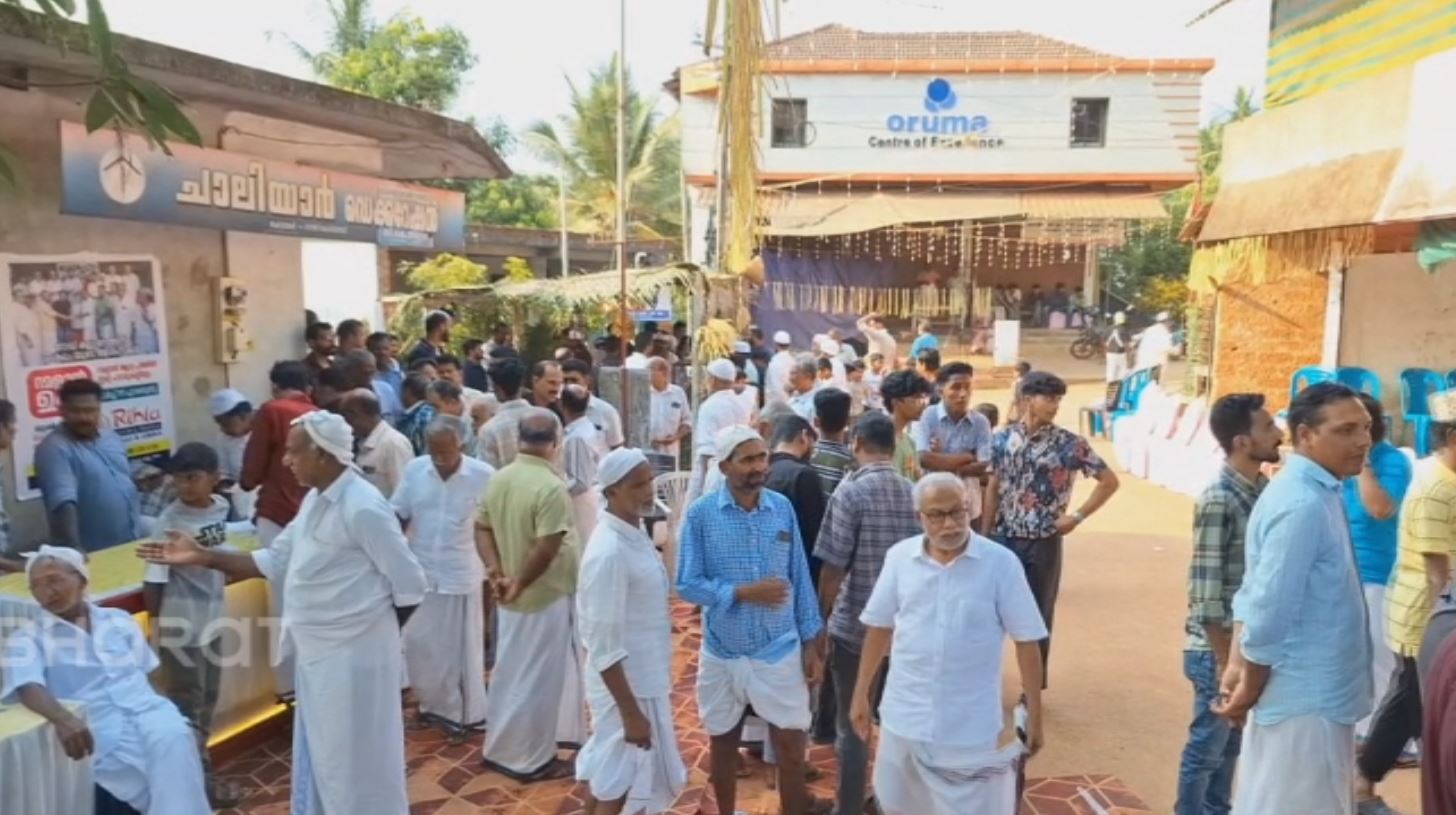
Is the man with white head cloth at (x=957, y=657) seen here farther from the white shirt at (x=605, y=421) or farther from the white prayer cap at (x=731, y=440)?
the white shirt at (x=605, y=421)

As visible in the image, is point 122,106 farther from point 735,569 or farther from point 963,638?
point 963,638

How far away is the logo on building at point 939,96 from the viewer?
23766mm

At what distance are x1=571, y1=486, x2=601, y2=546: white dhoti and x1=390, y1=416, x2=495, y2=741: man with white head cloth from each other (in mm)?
899

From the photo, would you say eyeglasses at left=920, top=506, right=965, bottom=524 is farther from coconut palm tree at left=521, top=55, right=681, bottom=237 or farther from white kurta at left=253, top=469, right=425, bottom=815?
coconut palm tree at left=521, top=55, right=681, bottom=237

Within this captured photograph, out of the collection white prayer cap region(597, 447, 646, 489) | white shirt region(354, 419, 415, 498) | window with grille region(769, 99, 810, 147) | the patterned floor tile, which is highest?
window with grille region(769, 99, 810, 147)

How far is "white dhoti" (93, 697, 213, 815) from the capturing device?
359 cm

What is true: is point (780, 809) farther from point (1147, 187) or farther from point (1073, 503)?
point (1147, 187)

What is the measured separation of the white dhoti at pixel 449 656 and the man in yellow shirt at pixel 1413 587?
159 inches

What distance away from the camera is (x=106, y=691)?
362 cm

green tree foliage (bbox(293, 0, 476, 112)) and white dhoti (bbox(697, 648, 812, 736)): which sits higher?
green tree foliage (bbox(293, 0, 476, 112))

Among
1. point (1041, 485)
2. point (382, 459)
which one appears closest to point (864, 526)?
point (1041, 485)

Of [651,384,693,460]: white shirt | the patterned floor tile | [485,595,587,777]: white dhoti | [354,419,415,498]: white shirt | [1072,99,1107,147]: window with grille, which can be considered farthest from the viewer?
[1072,99,1107,147]: window with grille

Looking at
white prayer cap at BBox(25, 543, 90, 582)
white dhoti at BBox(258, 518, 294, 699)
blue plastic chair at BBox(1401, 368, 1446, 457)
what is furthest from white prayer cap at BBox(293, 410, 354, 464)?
blue plastic chair at BBox(1401, 368, 1446, 457)

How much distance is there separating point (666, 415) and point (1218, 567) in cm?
557
